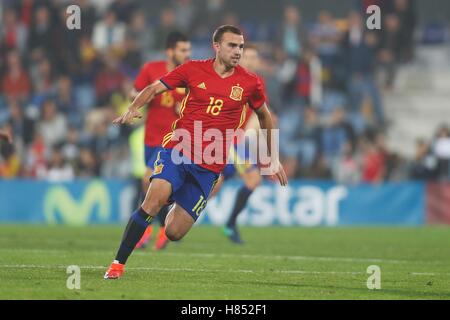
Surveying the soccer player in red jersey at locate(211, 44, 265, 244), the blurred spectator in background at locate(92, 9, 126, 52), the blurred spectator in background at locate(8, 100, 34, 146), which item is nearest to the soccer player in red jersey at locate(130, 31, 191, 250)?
the soccer player in red jersey at locate(211, 44, 265, 244)

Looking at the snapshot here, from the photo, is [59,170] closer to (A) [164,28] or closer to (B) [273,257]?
(A) [164,28]

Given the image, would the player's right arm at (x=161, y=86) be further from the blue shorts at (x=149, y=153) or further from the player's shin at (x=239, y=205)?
the player's shin at (x=239, y=205)

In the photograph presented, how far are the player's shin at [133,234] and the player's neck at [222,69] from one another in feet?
5.35

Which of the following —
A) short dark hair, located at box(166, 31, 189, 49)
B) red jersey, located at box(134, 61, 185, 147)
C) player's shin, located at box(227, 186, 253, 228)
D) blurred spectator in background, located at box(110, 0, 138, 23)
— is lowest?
player's shin, located at box(227, 186, 253, 228)

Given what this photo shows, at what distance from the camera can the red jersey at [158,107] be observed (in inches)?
584

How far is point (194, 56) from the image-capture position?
88.2ft

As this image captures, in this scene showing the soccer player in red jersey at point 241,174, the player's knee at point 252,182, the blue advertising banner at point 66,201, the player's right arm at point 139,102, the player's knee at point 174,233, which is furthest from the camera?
the blue advertising banner at point 66,201

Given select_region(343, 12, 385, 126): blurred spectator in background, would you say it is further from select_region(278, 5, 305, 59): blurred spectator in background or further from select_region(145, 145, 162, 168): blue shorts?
select_region(145, 145, 162, 168): blue shorts

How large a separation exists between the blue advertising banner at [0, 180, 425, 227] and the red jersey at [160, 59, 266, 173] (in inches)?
459

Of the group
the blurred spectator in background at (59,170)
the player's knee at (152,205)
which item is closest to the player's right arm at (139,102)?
the player's knee at (152,205)

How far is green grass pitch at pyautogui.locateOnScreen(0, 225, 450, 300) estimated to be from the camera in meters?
9.59

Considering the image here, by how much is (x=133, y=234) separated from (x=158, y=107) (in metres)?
4.79

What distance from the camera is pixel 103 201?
2320 centimetres

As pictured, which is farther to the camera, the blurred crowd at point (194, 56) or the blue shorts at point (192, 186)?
the blurred crowd at point (194, 56)
